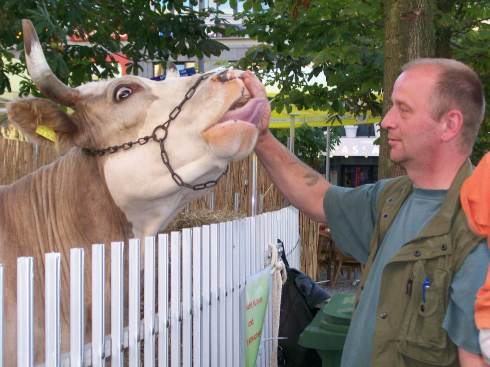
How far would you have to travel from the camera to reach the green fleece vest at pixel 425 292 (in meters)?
2.17

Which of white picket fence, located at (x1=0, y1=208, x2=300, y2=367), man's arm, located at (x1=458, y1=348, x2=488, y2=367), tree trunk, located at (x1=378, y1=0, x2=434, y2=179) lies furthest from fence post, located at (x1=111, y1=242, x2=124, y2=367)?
tree trunk, located at (x1=378, y1=0, x2=434, y2=179)

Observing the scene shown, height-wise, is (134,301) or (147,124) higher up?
(147,124)

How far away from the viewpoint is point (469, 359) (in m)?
2.04

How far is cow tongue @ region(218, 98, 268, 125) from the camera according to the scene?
2764 mm

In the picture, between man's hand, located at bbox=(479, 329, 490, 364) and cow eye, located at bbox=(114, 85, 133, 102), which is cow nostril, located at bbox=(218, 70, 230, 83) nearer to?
cow eye, located at bbox=(114, 85, 133, 102)

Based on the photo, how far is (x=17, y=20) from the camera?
19.8 feet

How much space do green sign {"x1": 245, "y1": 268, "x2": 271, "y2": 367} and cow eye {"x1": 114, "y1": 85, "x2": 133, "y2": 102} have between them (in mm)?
1067

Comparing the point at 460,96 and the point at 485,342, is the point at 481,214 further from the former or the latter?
the point at 460,96

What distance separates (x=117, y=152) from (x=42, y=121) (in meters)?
0.31

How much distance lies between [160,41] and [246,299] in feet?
14.8

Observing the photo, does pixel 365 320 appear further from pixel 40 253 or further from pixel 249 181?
pixel 249 181

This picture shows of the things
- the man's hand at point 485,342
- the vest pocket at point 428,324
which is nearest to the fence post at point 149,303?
the vest pocket at point 428,324

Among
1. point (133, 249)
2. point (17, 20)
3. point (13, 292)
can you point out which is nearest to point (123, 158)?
point (133, 249)

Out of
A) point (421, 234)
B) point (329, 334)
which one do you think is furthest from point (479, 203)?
point (329, 334)
